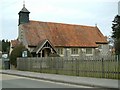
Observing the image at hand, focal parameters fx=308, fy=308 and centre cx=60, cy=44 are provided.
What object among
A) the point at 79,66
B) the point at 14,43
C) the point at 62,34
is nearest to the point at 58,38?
the point at 62,34

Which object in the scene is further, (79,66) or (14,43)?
(14,43)

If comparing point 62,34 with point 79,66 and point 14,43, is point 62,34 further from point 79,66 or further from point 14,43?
point 79,66

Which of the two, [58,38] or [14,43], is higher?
[58,38]

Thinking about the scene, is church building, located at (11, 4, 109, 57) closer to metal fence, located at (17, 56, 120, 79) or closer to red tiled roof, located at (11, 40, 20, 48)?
red tiled roof, located at (11, 40, 20, 48)

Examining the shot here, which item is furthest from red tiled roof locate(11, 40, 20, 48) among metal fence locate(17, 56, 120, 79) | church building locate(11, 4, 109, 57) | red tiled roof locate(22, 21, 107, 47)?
metal fence locate(17, 56, 120, 79)

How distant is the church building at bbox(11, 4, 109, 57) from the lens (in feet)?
198

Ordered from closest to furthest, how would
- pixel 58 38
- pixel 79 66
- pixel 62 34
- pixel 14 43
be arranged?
pixel 79 66 → pixel 14 43 → pixel 58 38 → pixel 62 34

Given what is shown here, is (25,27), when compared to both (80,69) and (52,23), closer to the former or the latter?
(52,23)

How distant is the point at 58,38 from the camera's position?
66.8m

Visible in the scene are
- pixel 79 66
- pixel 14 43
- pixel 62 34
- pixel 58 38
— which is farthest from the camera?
pixel 62 34

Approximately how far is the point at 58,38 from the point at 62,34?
8.70ft

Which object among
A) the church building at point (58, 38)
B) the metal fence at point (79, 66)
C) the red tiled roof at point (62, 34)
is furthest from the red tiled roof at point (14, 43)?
the metal fence at point (79, 66)

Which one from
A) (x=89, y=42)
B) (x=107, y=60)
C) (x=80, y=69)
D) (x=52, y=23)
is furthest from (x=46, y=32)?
(x=107, y=60)

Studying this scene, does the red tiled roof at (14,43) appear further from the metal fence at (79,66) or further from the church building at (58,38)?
the metal fence at (79,66)
